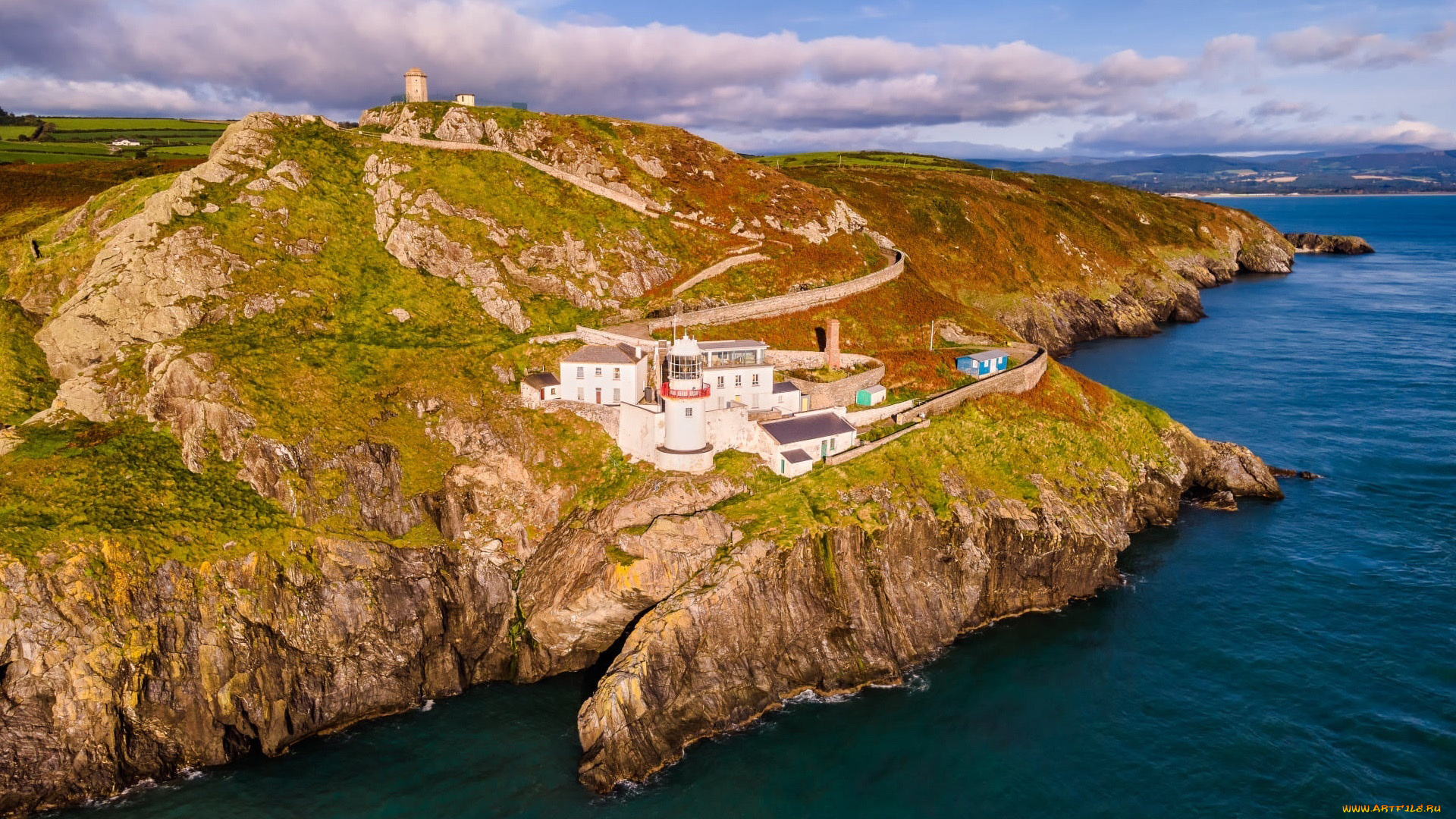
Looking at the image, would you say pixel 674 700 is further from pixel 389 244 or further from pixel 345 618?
pixel 389 244

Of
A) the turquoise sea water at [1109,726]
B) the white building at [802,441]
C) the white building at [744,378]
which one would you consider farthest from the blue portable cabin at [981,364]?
the white building at [802,441]

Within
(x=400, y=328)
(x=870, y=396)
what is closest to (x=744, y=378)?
(x=870, y=396)

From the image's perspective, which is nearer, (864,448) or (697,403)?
(697,403)

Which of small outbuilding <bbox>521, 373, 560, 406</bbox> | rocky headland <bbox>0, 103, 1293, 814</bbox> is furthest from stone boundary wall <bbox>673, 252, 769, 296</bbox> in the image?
small outbuilding <bbox>521, 373, 560, 406</bbox>

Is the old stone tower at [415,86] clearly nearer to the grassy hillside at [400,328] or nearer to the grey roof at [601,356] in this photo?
the grassy hillside at [400,328]

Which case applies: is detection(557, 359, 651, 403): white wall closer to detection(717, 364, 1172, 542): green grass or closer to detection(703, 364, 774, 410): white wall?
detection(703, 364, 774, 410): white wall

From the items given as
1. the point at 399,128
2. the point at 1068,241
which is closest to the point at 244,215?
the point at 399,128

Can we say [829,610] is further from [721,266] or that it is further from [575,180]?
[575,180]
